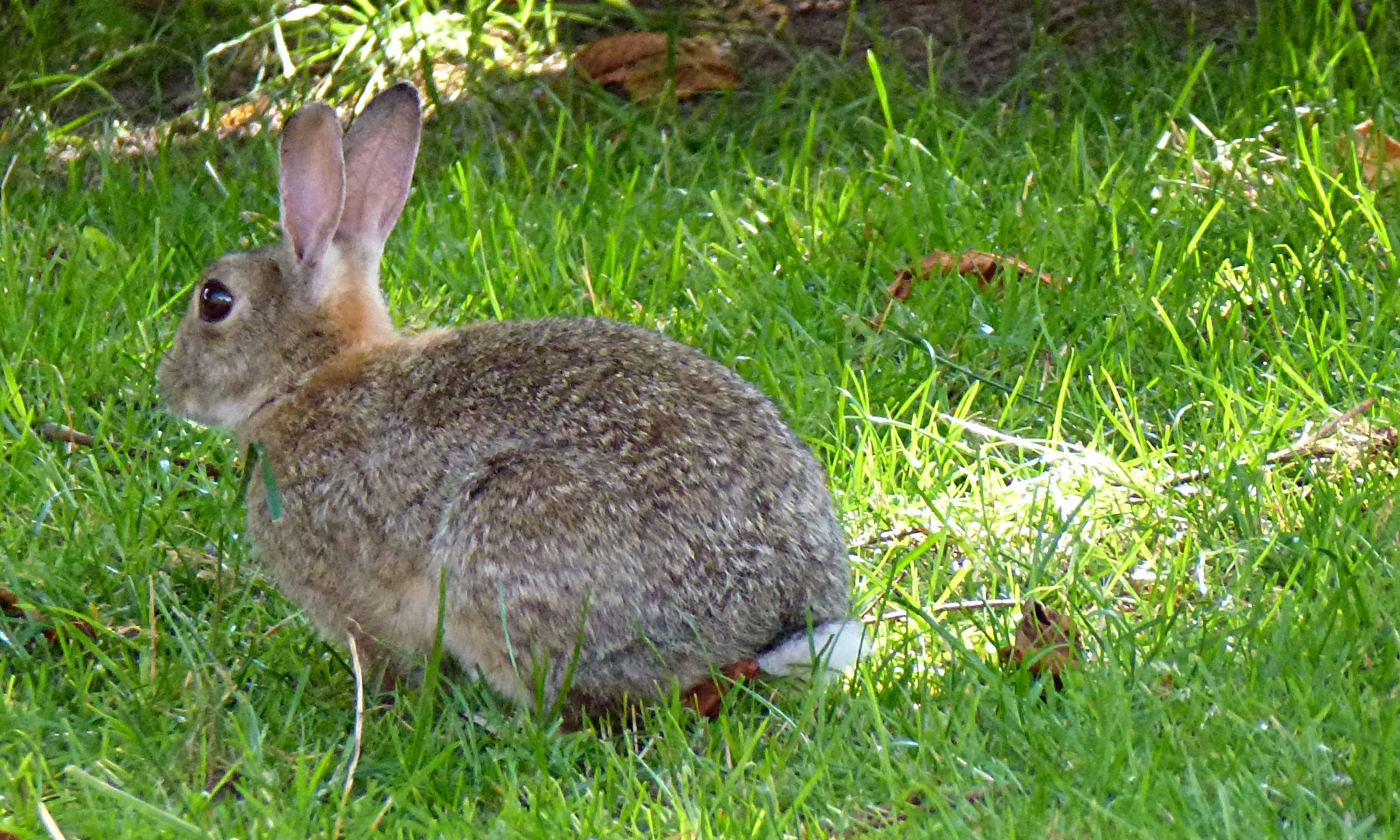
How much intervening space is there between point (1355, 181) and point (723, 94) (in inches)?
92.6

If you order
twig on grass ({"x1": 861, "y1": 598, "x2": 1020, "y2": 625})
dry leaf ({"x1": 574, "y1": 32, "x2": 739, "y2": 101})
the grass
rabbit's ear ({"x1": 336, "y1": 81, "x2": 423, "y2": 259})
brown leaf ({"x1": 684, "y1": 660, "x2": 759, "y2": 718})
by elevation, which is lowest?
twig on grass ({"x1": 861, "y1": 598, "x2": 1020, "y2": 625})

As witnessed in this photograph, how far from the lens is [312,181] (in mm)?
4355

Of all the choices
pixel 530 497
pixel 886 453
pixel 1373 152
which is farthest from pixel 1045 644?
pixel 1373 152

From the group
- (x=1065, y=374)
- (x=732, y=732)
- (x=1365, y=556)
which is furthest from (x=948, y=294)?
(x=732, y=732)

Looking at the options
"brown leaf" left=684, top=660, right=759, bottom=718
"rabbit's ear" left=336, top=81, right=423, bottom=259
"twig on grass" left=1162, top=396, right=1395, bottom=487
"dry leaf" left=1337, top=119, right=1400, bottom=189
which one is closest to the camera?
"brown leaf" left=684, top=660, right=759, bottom=718

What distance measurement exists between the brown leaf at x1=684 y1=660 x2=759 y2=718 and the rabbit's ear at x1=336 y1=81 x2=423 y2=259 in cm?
152

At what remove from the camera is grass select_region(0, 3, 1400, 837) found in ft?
10.5

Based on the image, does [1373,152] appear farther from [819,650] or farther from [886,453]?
[819,650]

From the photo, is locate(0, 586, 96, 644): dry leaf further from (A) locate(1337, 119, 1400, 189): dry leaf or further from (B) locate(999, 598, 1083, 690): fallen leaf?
(A) locate(1337, 119, 1400, 189): dry leaf

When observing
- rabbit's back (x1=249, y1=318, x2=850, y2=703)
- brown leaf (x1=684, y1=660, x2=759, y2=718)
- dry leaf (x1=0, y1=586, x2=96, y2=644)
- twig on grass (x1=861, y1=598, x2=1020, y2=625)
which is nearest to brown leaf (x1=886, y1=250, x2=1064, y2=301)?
rabbit's back (x1=249, y1=318, x2=850, y2=703)

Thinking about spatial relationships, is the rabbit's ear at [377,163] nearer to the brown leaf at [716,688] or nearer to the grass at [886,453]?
the grass at [886,453]

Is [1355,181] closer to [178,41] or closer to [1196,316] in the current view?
[1196,316]

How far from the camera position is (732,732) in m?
3.50

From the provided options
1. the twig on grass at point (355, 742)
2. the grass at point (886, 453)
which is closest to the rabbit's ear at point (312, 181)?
the grass at point (886, 453)
